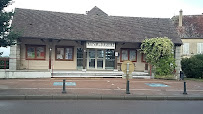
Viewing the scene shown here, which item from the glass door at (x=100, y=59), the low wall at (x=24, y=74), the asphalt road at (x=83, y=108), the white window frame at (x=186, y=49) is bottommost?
the asphalt road at (x=83, y=108)

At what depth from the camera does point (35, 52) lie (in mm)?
18344

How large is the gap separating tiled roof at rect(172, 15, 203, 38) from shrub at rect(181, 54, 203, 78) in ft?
26.9

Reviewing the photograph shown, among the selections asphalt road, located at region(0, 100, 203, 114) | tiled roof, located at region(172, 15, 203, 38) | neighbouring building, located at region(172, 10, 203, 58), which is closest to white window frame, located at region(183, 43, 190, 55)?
neighbouring building, located at region(172, 10, 203, 58)

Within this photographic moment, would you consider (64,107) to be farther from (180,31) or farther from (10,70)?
(180,31)

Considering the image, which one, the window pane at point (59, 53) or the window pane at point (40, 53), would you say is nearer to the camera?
the window pane at point (40, 53)

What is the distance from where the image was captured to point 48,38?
16.8 meters

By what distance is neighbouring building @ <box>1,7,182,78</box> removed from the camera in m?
17.4

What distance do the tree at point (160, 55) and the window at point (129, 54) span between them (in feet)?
9.35

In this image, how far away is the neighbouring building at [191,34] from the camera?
2747cm

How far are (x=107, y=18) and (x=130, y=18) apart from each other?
257 centimetres

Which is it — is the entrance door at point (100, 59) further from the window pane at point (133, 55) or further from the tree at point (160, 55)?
the tree at point (160, 55)

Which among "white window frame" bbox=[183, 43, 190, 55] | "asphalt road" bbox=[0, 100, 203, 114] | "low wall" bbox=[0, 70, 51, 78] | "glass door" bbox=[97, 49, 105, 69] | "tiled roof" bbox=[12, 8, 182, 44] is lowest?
"asphalt road" bbox=[0, 100, 203, 114]

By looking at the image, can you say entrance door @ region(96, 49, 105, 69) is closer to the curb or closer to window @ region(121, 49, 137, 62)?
window @ region(121, 49, 137, 62)

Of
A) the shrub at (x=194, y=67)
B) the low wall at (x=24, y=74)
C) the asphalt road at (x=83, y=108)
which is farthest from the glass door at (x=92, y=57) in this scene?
the asphalt road at (x=83, y=108)
